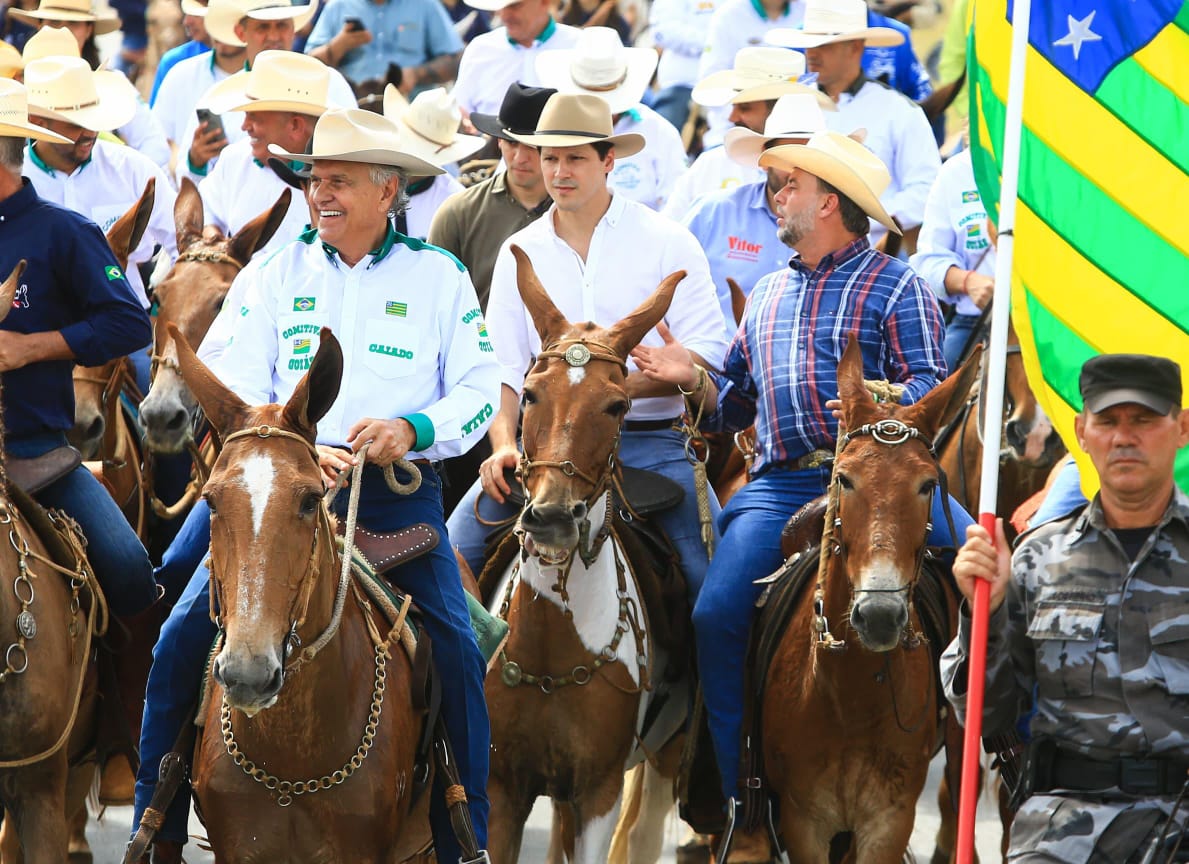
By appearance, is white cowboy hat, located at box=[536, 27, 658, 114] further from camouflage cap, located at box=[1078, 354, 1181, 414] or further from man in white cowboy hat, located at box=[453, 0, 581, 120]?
camouflage cap, located at box=[1078, 354, 1181, 414]

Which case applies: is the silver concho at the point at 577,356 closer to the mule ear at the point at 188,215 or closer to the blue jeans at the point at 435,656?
the blue jeans at the point at 435,656

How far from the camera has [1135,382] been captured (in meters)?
5.54

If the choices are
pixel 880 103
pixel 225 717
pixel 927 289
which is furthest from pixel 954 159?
pixel 225 717

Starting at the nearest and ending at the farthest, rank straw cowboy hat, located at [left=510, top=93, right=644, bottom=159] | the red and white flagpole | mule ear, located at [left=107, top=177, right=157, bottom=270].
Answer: the red and white flagpole, straw cowboy hat, located at [left=510, top=93, right=644, bottom=159], mule ear, located at [left=107, top=177, right=157, bottom=270]

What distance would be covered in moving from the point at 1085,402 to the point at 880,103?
6.51 metres

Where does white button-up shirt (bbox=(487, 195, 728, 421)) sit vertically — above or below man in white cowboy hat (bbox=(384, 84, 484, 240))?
above

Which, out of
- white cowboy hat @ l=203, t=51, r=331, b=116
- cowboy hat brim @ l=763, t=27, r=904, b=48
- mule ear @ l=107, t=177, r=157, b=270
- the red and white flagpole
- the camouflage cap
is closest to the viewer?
the red and white flagpole

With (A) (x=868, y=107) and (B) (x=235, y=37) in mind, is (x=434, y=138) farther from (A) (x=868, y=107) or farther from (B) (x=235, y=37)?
(A) (x=868, y=107)

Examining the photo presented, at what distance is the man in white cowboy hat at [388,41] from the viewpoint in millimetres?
14461

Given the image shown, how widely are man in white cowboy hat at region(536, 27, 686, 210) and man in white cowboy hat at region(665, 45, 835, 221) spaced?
1.02 feet

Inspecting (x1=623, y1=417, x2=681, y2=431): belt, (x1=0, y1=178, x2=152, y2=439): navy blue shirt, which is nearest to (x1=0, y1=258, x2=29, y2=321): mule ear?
(x1=0, y1=178, x2=152, y2=439): navy blue shirt

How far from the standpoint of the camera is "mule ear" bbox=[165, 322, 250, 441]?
586 centimetres

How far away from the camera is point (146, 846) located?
241 inches

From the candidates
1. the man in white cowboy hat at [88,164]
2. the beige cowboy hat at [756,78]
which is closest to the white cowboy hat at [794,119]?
the beige cowboy hat at [756,78]
